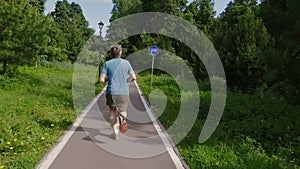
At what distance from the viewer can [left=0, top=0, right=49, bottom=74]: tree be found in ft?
65.0

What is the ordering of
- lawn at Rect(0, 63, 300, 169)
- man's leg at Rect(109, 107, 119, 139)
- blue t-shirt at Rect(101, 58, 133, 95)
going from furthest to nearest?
man's leg at Rect(109, 107, 119, 139) → blue t-shirt at Rect(101, 58, 133, 95) → lawn at Rect(0, 63, 300, 169)

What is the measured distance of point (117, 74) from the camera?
778 centimetres

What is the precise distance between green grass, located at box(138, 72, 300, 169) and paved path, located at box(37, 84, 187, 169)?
492mm

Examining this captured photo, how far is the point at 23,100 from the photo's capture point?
14086 millimetres

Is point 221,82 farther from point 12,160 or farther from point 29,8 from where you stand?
point 12,160

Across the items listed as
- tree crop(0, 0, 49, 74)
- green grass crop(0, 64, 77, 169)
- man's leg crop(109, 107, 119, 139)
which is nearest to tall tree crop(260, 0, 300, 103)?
man's leg crop(109, 107, 119, 139)

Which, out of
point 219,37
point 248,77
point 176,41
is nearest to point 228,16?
point 176,41

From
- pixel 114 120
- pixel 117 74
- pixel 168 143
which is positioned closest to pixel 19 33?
pixel 114 120

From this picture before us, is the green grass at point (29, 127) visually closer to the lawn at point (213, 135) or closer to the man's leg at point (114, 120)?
the lawn at point (213, 135)

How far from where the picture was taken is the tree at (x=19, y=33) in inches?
779

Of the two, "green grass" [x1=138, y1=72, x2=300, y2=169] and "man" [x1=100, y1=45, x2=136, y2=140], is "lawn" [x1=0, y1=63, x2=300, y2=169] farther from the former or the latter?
"man" [x1=100, y1=45, x2=136, y2=140]

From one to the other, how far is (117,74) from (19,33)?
1456cm

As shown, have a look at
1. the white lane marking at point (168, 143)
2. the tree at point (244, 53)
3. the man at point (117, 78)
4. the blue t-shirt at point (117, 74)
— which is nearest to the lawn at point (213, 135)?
the white lane marking at point (168, 143)

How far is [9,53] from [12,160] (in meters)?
14.7
